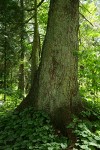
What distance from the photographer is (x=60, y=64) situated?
6621mm

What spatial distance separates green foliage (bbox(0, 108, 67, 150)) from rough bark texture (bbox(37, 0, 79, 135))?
0.33m

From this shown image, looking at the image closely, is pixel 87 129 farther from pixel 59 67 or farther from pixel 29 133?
pixel 59 67

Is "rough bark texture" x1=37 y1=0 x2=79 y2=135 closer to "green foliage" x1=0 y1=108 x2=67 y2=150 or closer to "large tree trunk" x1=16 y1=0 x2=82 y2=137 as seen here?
"large tree trunk" x1=16 y1=0 x2=82 y2=137

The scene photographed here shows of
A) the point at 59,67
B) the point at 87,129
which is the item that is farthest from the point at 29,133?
the point at 59,67

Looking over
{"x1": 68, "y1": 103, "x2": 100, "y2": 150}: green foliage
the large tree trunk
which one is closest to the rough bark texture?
the large tree trunk

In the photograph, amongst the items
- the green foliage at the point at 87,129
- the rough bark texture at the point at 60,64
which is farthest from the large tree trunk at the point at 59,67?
the green foliage at the point at 87,129

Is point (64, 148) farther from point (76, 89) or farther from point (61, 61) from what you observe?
point (61, 61)

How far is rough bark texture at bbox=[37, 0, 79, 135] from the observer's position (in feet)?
21.2

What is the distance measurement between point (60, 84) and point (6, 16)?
7.12m

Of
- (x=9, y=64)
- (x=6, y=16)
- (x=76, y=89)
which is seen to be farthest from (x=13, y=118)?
(x=9, y=64)

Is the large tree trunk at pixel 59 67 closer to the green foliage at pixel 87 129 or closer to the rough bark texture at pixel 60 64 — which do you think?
the rough bark texture at pixel 60 64

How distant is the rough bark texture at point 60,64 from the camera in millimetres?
6461

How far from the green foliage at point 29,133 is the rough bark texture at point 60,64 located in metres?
0.33

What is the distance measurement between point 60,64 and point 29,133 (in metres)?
1.86
